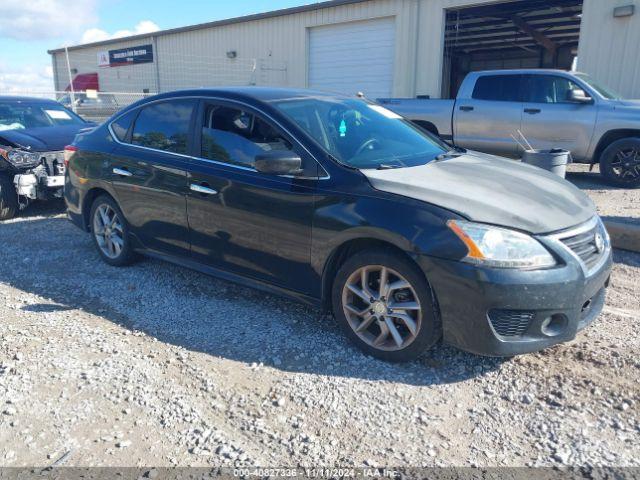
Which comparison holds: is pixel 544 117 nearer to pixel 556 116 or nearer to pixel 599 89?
pixel 556 116

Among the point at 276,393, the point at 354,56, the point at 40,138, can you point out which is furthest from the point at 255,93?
the point at 354,56

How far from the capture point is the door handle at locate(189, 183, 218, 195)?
4.06 metres

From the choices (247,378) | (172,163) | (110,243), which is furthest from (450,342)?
(110,243)

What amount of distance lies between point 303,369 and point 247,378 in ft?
1.15

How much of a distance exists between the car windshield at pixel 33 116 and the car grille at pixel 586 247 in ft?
25.3

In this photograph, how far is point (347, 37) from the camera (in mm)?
18109

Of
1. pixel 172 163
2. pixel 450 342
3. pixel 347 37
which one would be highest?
pixel 347 37

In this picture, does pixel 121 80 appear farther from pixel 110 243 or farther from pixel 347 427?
pixel 347 427

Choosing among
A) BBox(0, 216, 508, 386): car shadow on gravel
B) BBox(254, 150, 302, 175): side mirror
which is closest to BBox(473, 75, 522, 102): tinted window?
BBox(0, 216, 508, 386): car shadow on gravel

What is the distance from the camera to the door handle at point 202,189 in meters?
4.06

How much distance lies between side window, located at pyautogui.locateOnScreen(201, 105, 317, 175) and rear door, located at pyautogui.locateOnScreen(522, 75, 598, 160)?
21.8ft

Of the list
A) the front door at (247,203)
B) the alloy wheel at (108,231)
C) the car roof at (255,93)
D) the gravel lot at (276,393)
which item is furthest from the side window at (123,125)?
the gravel lot at (276,393)

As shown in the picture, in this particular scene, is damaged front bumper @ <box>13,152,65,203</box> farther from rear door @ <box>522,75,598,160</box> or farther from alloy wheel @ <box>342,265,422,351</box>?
rear door @ <box>522,75,598,160</box>

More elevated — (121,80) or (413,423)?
(121,80)
